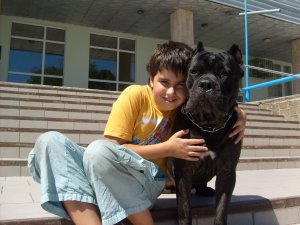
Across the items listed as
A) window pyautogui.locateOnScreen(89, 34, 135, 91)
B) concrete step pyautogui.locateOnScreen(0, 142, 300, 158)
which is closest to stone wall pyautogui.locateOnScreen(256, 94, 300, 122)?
concrete step pyautogui.locateOnScreen(0, 142, 300, 158)

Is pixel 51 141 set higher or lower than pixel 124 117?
lower

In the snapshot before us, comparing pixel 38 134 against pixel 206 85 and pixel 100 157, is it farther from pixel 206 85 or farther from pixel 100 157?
pixel 206 85

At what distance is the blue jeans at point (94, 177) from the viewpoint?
213 centimetres

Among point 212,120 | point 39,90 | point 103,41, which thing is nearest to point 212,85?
point 212,120

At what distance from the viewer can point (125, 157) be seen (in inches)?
86.5

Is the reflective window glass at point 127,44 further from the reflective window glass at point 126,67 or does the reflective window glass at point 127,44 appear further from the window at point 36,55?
the window at point 36,55

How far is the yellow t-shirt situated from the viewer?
7.84ft

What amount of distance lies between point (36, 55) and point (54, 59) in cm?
65

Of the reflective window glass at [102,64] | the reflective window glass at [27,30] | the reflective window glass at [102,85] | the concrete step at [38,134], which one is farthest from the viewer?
the reflective window glass at [102,64]

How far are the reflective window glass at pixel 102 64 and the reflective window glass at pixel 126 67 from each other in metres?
0.26

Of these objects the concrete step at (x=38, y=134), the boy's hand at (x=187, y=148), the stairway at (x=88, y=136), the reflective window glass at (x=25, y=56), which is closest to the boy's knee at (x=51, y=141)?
the stairway at (x=88, y=136)

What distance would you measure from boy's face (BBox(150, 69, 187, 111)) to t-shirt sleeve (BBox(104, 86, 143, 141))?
15 centimetres

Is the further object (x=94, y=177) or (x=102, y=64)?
(x=102, y=64)

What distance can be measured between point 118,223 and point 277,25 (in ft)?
43.9
